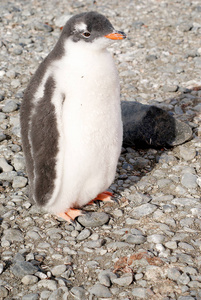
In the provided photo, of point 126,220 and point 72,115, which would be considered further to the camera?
point 126,220

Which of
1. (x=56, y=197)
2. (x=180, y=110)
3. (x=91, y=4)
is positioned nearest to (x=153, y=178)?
(x=56, y=197)

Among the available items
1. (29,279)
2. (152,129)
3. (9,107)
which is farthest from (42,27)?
(29,279)

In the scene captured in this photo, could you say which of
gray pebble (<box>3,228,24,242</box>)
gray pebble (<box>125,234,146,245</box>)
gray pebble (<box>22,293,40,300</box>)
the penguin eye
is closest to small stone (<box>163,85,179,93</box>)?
the penguin eye

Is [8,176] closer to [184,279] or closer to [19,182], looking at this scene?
[19,182]

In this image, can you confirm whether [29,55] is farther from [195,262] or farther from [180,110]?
[195,262]

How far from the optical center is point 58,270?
2.92 meters

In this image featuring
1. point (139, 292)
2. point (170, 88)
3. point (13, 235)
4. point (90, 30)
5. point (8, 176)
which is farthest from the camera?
point (170, 88)

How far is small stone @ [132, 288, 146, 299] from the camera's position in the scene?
8.71ft

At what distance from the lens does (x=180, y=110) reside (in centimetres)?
505

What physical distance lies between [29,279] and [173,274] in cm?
88

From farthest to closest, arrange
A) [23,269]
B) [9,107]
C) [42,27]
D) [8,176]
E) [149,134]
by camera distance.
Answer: [42,27]
[9,107]
[149,134]
[8,176]
[23,269]

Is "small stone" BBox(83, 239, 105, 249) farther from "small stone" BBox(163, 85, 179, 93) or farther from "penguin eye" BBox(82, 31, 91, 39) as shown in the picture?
"small stone" BBox(163, 85, 179, 93)

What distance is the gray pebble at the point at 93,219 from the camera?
3389mm

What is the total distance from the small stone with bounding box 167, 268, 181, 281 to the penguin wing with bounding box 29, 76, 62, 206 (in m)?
1.01
